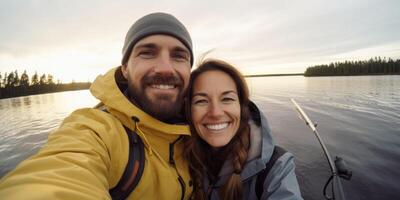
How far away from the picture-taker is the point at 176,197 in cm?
251

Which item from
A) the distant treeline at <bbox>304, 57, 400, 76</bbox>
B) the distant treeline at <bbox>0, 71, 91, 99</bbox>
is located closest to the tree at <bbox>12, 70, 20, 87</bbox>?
the distant treeline at <bbox>0, 71, 91, 99</bbox>

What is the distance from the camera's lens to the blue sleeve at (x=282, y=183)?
2289 mm

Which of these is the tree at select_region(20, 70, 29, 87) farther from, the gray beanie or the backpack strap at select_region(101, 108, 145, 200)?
the backpack strap at select_region(101, 108, 145, 200)

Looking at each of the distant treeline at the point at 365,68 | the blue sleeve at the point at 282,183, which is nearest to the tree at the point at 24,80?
the blue sleeve at the point at 282,183

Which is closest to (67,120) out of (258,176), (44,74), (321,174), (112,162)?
(112,162)

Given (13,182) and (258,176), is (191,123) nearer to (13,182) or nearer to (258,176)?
(258,176)

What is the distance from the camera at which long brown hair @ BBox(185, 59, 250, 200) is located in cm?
287

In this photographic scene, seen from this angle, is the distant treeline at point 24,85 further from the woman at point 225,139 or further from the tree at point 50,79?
the woman at point 225,139

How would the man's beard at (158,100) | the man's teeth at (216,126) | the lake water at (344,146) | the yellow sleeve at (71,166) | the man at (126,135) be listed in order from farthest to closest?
the lake water at (344,146)
the man's teeth at (216,126)
the man's beard at (158,100)
the man at (126,135)
the yellow sleeve at (71,166)

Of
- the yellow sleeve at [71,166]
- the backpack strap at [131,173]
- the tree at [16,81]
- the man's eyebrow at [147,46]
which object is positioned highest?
the tree at [16,81]

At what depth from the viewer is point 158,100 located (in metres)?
2.75

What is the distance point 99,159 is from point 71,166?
0.36m

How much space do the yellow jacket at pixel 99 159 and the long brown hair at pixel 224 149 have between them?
6.7 inches

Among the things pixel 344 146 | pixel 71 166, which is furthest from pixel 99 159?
pixel 344 146
